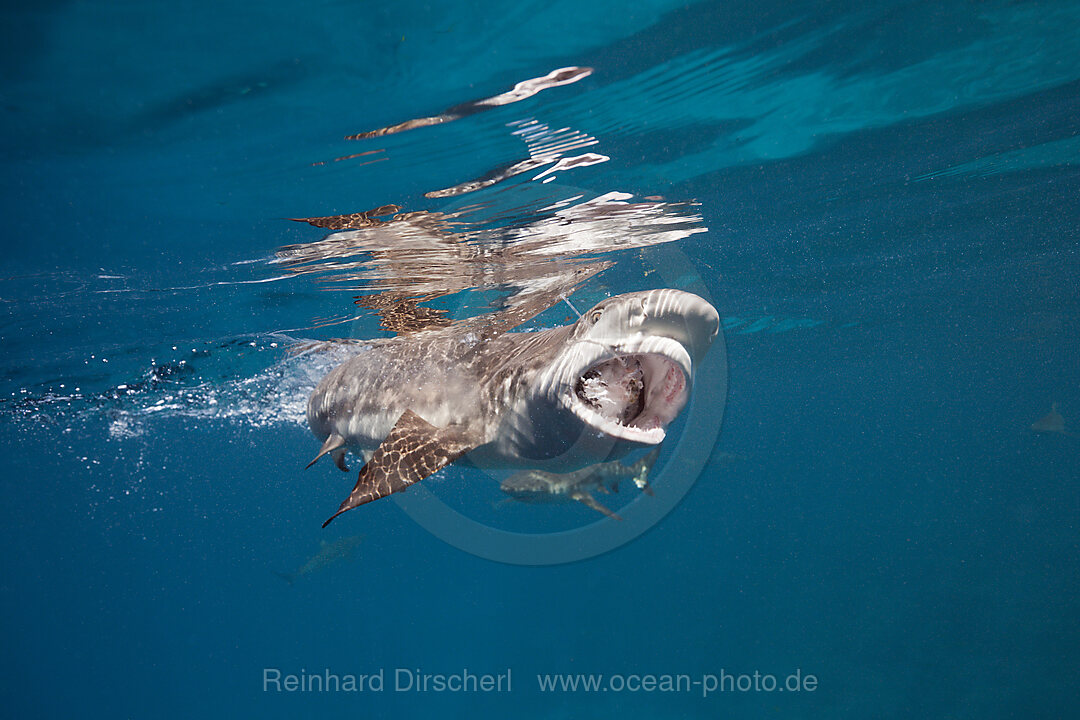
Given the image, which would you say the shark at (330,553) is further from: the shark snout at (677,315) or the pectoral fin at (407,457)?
the shark snout at (677,315)

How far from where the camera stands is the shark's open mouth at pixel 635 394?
3.34 metres

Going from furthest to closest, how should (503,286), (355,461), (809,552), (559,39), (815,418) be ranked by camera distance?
(815,418) → (809,552) → (503,286) → (355,461) → (559,39)

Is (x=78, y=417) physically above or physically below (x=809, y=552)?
above

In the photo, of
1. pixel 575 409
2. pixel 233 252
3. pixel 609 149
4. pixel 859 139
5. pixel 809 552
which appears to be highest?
pixel 233 252

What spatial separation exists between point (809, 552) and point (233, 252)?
75372 millimetres

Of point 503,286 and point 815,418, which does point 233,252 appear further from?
point 815,418

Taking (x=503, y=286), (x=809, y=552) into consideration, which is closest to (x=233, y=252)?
(x=503, y=286)

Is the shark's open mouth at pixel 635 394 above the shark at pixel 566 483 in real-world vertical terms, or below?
above

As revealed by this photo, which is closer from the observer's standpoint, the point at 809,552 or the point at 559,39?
the point at 559,39

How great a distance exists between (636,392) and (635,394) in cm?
2

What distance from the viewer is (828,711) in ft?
60.3
